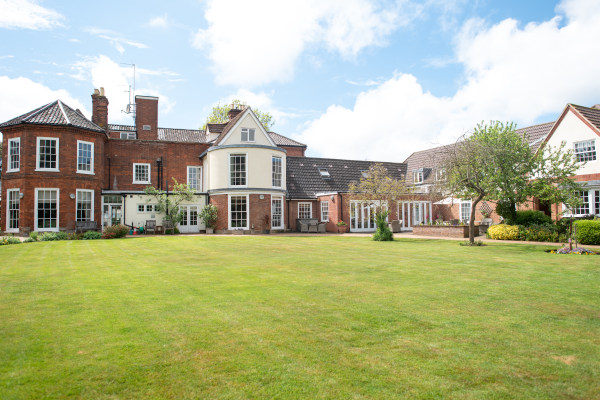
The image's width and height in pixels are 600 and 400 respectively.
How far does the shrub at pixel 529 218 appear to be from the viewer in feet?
76.3

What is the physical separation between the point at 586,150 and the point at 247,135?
23.4m

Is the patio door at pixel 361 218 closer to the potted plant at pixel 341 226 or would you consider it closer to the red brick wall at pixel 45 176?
the potted plant at pixel 341 226

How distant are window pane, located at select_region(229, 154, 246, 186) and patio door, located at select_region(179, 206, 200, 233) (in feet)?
13.7

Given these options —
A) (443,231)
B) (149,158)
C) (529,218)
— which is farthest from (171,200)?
(529,218)

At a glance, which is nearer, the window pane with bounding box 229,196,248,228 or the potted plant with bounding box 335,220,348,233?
the window pane with bounding box 229,196,248,228

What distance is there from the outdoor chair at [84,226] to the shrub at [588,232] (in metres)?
27.2

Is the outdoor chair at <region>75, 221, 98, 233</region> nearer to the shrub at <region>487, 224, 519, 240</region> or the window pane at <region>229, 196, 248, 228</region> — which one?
the window pane at <region>229, 196, 248, 228</region>

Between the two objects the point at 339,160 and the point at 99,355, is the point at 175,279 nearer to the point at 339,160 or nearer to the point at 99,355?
the point at 99,355

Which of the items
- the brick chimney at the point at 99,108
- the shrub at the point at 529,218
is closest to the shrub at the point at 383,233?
the shrub at the point at 529,218

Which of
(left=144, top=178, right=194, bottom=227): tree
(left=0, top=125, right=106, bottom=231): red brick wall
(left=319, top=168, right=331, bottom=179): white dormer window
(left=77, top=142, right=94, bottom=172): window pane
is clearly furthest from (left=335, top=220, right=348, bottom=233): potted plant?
(left=77, top=142, right=94, bottom=172): window pane

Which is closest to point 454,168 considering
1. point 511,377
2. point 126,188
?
point 511,377

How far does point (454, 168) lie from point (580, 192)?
1225 centimetres

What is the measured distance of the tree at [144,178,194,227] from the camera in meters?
28.0

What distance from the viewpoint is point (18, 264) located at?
11.8 meters
